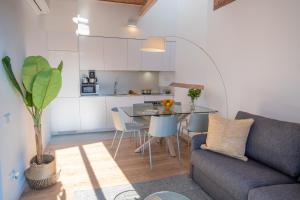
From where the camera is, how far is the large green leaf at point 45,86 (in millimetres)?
2307

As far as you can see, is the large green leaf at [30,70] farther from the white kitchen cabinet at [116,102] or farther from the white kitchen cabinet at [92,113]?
the white kitchen cabinet at [116,102]

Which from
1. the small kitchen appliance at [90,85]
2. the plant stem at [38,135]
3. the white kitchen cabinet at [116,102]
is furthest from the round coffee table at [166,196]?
the small kitchen appliance at [90,85]

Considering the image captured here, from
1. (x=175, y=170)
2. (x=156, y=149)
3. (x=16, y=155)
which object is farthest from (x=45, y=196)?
(x=156, y=149)

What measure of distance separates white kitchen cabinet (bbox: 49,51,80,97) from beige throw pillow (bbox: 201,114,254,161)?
10.9ft

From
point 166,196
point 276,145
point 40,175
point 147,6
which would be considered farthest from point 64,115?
point 276,145

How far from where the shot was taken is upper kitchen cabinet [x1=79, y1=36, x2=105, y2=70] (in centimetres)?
482

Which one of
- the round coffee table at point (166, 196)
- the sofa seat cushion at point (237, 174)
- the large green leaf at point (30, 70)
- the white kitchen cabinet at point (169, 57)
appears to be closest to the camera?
the round coffee table at point (166, 196)

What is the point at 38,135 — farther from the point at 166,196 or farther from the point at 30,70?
the point at 166,196

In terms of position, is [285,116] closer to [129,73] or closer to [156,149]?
[156,149]

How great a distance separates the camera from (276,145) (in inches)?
85.6

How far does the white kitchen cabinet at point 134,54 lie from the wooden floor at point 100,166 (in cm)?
195

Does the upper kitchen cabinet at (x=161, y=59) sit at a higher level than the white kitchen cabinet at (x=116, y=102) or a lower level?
higher

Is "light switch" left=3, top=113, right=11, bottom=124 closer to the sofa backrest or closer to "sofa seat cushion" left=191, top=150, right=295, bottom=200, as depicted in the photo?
"sofa seat cushion" left=191, top=150, right=295, bottom=200

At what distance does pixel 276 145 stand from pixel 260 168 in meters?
0.29
